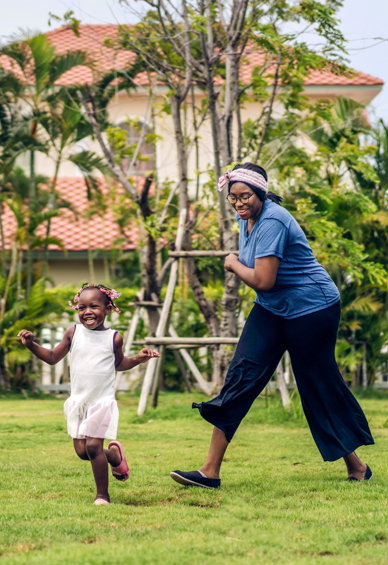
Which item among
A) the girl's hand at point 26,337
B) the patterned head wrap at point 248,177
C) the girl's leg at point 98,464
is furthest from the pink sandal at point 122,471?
the patterned head wrap at point 248,177

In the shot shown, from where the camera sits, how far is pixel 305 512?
3.37 metres

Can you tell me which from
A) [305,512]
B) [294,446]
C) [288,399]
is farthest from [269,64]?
[305,512]

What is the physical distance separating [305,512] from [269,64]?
6229mm

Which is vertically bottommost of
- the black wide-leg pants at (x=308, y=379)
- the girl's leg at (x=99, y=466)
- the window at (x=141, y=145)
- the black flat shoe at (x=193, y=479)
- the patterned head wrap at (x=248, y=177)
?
the black flat shoe at (x=193, y=479)

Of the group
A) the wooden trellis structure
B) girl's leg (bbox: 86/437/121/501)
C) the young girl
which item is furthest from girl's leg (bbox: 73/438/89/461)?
the wooden trellis structure

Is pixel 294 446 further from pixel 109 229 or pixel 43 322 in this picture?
pixel 109 229

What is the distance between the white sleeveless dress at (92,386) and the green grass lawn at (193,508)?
0.40 metres

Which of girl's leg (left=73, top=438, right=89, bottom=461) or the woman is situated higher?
the woman

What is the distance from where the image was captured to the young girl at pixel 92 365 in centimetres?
380

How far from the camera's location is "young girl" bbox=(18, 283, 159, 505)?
150 inches

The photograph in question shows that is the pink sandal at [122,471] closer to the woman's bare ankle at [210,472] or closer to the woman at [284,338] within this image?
the woman at [284,338]

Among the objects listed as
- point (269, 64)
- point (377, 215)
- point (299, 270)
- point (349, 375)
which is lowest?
point (349, 375)

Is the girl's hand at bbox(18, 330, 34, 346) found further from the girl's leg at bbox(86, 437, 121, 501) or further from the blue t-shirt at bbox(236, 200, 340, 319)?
the blue t-shirt at bbox(236, 200, 340, 319)

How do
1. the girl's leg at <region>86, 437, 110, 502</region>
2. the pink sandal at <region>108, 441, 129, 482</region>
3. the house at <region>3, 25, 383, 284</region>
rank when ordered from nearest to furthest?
1. the girl's leg at <region>86, 437, 110, 502</region>
2. the pink sandal at <region>108, 441, 129, 482</region>
3. the house at <region>3, 25, 383, 284</region>
